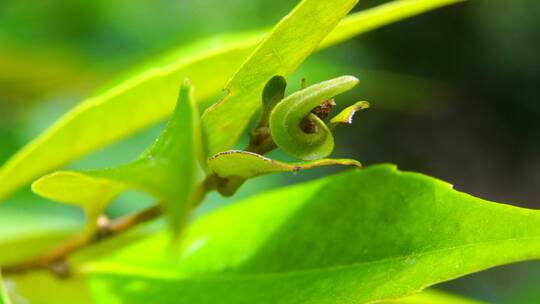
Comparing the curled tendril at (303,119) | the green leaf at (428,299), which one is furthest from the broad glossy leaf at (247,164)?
the green leaf at (428,299)

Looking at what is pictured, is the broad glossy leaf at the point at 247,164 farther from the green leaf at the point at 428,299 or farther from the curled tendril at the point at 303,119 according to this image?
the green leaf at the point at 428,299

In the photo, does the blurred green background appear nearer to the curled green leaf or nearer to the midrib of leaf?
the midrib of leaf

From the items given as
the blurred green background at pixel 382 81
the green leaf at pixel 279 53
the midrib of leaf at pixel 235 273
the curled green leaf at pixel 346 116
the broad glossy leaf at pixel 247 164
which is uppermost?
the green leaf at pixel 279 53

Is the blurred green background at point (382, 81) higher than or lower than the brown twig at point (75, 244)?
lower

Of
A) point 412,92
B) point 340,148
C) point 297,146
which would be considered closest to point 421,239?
point 297,146

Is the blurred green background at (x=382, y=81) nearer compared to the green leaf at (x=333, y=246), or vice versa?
the green leaf at (x=333, y=246)

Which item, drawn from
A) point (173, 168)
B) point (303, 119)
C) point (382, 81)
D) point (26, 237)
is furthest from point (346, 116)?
point (382, 81)

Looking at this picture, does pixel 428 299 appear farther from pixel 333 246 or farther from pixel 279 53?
pixel 279 53

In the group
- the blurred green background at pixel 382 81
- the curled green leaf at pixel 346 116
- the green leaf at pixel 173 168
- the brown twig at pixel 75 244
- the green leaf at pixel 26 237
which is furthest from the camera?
the blurred green background at pixel 382 81
